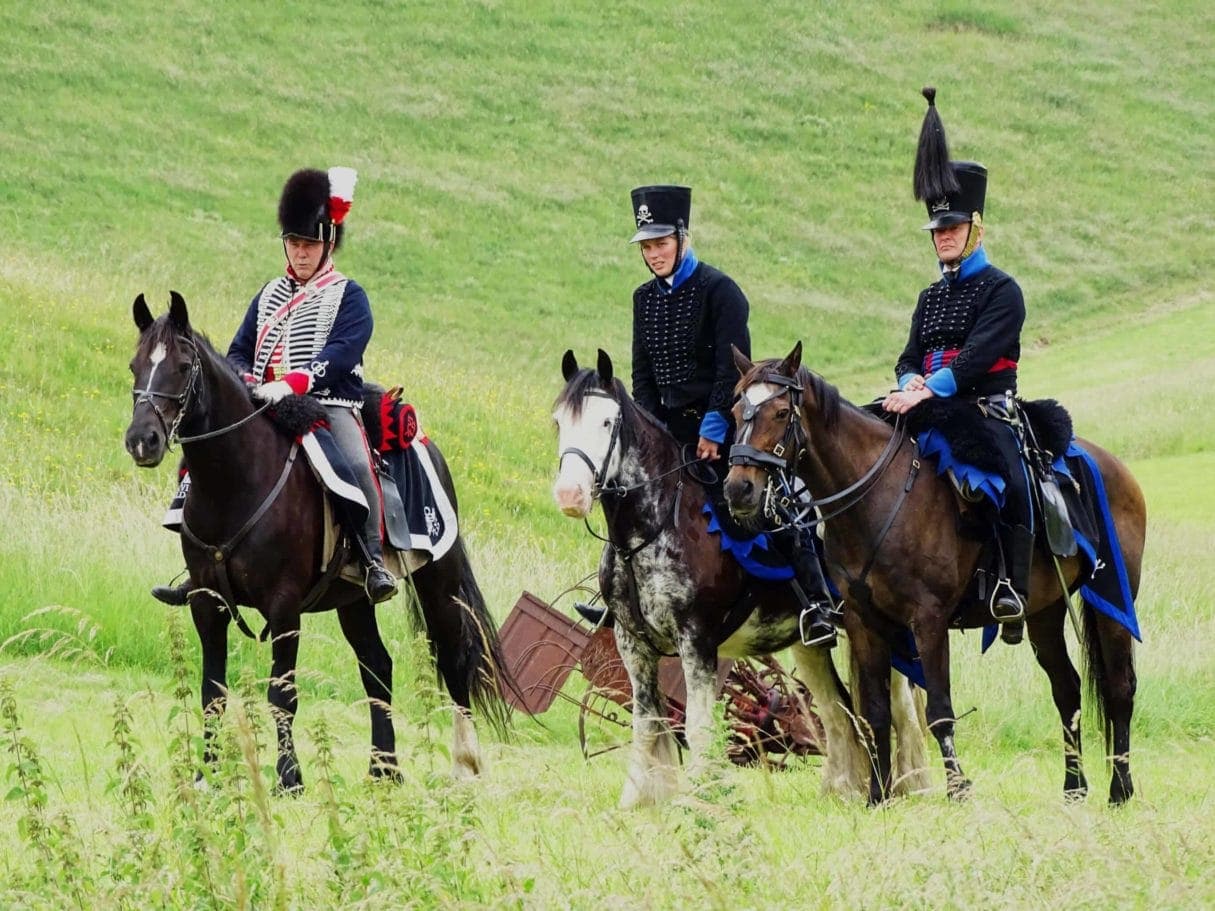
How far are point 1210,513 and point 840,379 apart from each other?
39.7 feet

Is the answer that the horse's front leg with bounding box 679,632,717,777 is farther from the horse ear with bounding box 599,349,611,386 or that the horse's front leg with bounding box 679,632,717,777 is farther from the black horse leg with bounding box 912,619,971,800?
the horse ear with bounding box 599,349,611,386

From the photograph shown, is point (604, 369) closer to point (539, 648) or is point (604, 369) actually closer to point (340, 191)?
point (340, 191)

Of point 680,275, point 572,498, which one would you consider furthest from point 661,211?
point 572,498

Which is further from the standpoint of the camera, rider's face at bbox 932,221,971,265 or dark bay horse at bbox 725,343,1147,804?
rider's face at bbox 932,221,971,265

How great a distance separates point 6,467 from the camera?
16.2 metres

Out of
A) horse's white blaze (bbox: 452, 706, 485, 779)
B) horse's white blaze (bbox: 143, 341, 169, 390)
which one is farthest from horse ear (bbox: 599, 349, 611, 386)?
horse's white blaze (bbox: 452, 706, 485, 779)

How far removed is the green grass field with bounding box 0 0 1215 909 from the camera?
525 centimetres

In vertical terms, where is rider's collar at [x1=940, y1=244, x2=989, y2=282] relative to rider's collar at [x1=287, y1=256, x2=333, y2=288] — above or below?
above

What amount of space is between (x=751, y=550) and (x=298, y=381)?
2.49 meters

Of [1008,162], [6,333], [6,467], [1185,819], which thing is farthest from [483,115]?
[1185,819]

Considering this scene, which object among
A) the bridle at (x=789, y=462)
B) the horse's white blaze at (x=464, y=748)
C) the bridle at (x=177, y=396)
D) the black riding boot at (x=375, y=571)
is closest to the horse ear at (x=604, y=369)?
the bridle at (x=789, y=462)

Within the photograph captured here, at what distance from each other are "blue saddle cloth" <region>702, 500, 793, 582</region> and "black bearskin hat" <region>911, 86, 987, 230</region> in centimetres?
179

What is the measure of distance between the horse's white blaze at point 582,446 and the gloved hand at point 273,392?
1562 millimetres

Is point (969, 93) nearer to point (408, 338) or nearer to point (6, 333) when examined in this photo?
point (408, 338)
